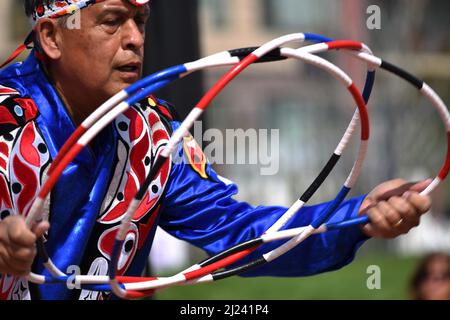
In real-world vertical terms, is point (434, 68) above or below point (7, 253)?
below

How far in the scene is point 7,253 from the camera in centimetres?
208

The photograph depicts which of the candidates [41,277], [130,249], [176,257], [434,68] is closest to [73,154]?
[41,277]

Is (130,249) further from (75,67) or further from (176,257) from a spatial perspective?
(176,257)

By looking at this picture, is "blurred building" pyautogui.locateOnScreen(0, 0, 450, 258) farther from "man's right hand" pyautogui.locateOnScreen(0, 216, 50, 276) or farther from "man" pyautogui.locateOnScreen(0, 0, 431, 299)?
"man's right hand" pyautogui.locateOnScreen(0, 216, 50, 276)

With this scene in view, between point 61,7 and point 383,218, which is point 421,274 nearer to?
point 383,218

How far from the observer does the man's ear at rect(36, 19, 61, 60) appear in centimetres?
258

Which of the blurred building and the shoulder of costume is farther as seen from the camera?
the blurred building

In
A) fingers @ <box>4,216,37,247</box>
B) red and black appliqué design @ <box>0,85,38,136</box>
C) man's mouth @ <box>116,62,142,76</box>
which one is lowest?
fingers @ <box>4,216,37,247</box>

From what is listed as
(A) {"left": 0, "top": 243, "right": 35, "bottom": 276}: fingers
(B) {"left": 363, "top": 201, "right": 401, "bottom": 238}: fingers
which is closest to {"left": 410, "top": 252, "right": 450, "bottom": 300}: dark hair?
(B) {"left": 363, "top": 201, "right": 401, "bottom": 238}: fingers

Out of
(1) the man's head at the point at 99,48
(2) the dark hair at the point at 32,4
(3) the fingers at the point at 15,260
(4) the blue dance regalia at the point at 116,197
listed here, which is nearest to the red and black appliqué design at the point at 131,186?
(4) the blue dance regalia at the point at 116,197

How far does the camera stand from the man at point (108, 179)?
246cm

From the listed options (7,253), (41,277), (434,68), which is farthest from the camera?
(434,68)

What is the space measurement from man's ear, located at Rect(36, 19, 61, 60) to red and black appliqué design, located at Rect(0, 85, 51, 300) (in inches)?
6.9
